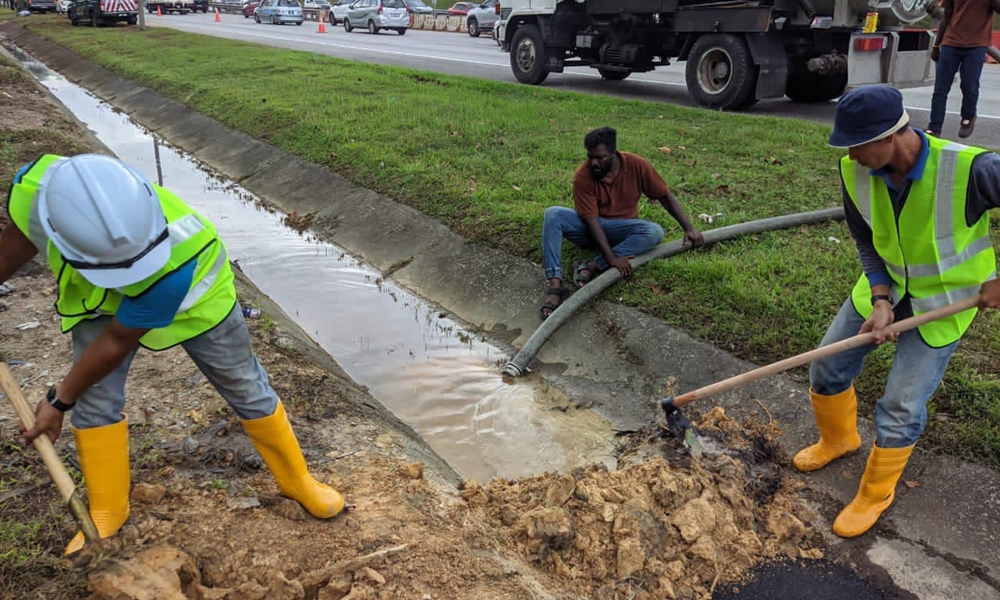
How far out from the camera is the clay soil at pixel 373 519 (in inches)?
108

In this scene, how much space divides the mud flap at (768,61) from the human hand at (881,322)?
768 centimetres

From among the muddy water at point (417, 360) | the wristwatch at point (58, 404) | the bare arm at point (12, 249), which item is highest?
the bare arm at point (12, 249)

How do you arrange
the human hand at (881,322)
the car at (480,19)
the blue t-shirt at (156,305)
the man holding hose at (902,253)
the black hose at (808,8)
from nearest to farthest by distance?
the blue t-shirt at (156,305), the man holding hose at (902,253), the human hand at (881,322), the black hose at (808,8), the car at (480,19)

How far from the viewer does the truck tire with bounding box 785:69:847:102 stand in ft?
36.2

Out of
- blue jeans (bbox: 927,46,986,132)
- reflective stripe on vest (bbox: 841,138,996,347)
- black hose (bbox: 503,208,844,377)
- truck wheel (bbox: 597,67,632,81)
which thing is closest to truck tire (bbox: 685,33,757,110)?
blue jeans (bbox: 927,46,986,132)

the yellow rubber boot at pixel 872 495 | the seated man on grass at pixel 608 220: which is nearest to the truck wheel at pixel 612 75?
the seated man on grass at pixel 608 220

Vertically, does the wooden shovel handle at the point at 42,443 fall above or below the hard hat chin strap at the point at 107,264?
below

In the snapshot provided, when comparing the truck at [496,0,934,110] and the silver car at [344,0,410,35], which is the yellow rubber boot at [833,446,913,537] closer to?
the truck at [496,0,934,110]

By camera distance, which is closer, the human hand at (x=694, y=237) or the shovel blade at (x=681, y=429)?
the shovel blade at (x=681, y=429)

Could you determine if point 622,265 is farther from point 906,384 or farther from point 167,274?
point 167,274

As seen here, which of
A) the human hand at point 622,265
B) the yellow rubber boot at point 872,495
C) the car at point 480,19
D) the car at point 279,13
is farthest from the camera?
the car at point 279,13

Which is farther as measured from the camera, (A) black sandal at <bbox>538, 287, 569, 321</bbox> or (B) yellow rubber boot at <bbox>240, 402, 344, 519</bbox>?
(A) black sandal at <bbox>538, 287, 569, 321</bbox>

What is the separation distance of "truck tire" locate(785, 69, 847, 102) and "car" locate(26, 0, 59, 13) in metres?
40.6

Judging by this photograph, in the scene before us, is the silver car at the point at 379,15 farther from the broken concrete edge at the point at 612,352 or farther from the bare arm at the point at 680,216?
the bare arm at the point at 680,216
